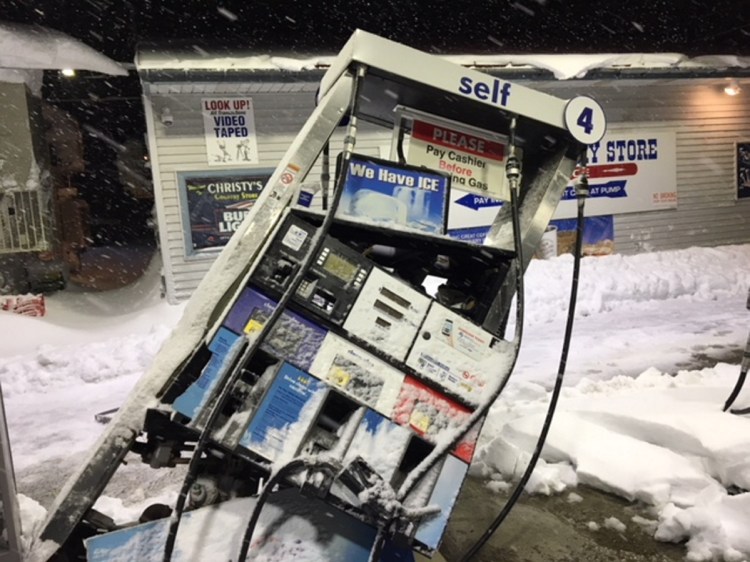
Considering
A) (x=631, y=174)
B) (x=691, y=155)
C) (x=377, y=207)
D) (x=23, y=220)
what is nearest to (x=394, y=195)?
(x=377, y=207)

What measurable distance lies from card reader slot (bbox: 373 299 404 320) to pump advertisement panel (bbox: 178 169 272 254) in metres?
8.18

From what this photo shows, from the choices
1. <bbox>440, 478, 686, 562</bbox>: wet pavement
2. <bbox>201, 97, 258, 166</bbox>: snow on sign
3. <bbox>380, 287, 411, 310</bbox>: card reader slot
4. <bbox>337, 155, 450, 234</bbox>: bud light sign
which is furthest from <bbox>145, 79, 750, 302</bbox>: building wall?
<bbox>380, 287, 411, 310</bbox>: card reader slot

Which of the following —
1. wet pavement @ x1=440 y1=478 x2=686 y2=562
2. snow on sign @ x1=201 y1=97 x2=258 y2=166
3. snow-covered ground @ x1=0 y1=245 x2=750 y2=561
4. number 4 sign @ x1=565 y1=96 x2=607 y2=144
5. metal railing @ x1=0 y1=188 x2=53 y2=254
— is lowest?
wet pavement @ x1=440 y1=478 x2=686 y2=562

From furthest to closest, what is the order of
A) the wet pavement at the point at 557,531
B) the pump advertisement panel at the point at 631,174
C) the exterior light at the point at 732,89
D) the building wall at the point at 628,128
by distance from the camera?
the exterior light at the point at 732,89 < the pump advertisement panel at the point at 631,174 < the building wall at the point at 628,128 < the wet pavement at the point at 557,531

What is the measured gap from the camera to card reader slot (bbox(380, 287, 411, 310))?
2.53 metres

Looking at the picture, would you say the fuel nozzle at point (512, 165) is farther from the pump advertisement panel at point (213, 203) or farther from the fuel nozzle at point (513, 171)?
the pump advertisement panel at point (213, 203)

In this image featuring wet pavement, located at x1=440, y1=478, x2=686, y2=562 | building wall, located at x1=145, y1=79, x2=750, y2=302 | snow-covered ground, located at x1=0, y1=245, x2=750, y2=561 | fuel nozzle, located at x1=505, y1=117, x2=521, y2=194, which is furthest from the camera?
building wall, located at x1=145, y1=79, x2=750, y2=302

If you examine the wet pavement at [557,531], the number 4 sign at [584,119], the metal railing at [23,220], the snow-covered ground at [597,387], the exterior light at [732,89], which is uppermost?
the exterior light at [732,89]

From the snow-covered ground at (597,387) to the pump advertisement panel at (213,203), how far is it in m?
1.45

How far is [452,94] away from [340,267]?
90 centimetres

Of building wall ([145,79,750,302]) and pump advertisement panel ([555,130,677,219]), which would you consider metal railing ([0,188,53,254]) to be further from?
pump advertisement panel ([555,130,677,219])

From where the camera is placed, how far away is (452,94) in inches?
103

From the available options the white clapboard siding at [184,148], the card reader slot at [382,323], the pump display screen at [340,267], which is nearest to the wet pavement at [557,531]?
the card reader slot at [382,323]

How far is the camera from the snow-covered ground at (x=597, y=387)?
3.79m
